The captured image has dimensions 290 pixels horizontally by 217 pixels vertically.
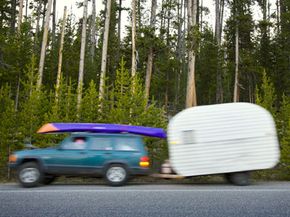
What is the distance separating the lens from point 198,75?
142ft

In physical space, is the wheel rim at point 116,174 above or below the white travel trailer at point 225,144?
below

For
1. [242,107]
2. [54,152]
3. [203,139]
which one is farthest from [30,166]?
[242,107]

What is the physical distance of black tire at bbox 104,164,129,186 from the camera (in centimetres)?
1177

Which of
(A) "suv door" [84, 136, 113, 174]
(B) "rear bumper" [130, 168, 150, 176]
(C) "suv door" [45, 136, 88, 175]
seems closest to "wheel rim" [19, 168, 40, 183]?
(C) "suv door" [45, 136, 88, 175]

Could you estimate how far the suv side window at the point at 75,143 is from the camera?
1200 centimetres

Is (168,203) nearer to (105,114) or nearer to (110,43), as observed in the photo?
(105,114)

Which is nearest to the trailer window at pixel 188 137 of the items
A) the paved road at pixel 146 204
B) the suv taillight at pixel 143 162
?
the suv taillight at pixel 143 162

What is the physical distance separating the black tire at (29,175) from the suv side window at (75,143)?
1086 millimetres

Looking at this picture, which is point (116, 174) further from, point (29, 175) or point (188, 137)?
point (29, 175)

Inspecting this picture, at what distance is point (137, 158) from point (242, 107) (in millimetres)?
3698

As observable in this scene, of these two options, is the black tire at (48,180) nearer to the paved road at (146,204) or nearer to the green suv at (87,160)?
the green suv at (87,160)

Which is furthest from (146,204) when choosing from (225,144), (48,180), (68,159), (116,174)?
(48,180)

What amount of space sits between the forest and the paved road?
23.5 ft

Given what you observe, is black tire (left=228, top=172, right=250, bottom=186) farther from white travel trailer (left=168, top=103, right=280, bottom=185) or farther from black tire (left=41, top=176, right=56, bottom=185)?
black tire (left=41, top=176, right=56, bottom=185)
